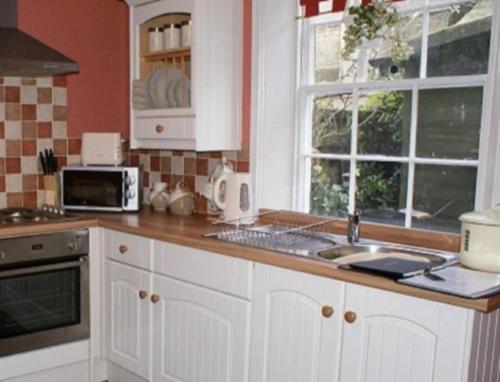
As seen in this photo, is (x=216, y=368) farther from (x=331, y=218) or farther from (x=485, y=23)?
(x=485, y=23)

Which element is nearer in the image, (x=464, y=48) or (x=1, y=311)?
(x=464, y=48)

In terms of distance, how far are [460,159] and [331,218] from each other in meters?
0.63

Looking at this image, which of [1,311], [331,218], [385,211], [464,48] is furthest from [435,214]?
[1,311]

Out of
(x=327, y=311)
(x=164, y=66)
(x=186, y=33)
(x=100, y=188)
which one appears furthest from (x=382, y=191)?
(x=100, y=188)

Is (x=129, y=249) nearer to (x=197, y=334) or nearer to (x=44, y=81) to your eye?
(x=197, y=334)

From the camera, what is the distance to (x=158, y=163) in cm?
326

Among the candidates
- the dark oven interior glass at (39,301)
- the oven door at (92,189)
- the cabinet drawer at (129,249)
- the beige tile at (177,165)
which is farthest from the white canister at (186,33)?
the dark oven interior glass at (39,301)

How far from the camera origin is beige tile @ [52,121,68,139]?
314cm

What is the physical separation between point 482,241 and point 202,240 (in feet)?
3.46

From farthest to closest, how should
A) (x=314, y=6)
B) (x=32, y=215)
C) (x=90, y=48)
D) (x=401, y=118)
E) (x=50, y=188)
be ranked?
(x=90, y=48), (x=50, y=188), (x=32, y=215), (x=314, y=6), (x=401, y=118)

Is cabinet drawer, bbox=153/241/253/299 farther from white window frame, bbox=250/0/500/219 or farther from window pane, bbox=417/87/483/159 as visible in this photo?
window pane, bbox=417/87/483/159

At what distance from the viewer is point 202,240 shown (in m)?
2.25

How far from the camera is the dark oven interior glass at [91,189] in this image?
296cm

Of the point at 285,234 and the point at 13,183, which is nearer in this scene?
the point at 285,234
